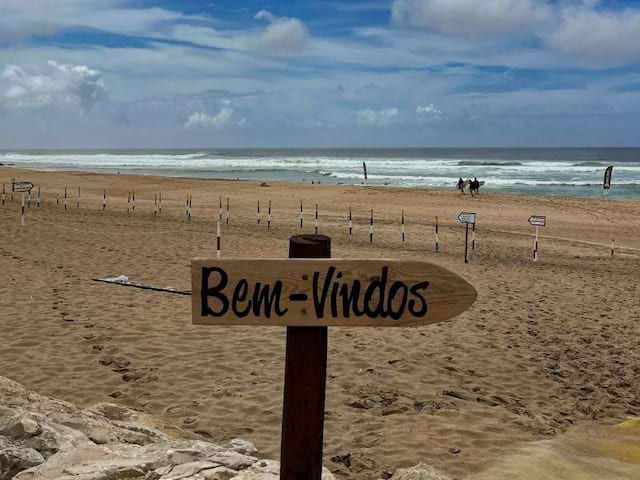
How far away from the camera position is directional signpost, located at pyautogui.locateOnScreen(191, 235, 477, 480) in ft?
8.93

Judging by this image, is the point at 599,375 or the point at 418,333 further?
the point at 418,333

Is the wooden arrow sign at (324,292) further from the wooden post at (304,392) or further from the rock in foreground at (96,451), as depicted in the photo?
the rock in foreground at (96,451)

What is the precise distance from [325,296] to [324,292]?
2cm

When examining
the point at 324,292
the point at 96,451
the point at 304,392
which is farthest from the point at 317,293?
the point at 96,451

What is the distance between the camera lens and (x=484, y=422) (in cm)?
565

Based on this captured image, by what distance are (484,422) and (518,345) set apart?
277 cm

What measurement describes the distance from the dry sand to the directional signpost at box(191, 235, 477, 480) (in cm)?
228

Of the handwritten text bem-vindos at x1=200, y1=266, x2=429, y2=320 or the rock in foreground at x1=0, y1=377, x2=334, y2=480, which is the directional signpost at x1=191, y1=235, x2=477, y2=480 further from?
the rock in foreground at x1=0, y1=377, x2=334, y2=480

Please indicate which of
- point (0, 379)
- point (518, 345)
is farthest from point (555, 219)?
point (0, 379)

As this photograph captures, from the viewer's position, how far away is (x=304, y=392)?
2.84 metres

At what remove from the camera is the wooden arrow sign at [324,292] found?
2.72 meters

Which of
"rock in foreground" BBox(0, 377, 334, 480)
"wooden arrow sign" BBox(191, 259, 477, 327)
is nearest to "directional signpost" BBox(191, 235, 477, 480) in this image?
"wooden arrow sign" BBox(191, 259, 477, 327)

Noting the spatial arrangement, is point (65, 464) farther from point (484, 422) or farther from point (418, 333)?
point (418, 333)

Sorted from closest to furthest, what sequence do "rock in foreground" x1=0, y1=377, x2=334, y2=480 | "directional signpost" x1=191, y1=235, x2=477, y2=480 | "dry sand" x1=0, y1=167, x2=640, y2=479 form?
"directional signpost" x1=191, y1=235, x2=477, y2=480 → "rock in foreground" x1=0, y1=377, x2=334, y2=480 → "dry sand" x1=0, y1=167, x2=640, y2=479
